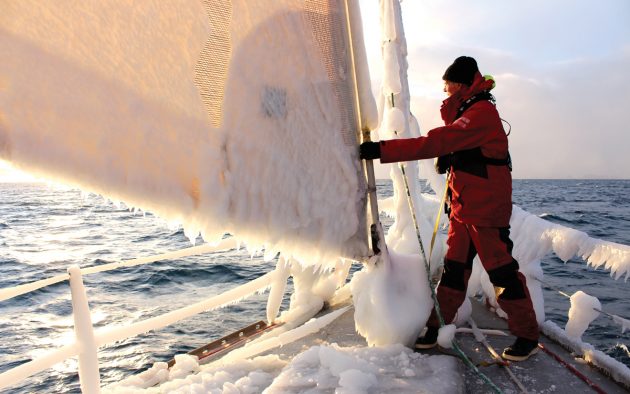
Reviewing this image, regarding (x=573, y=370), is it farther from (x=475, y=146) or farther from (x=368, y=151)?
(x=368, y=151)

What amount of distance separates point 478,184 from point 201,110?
1.90 metres

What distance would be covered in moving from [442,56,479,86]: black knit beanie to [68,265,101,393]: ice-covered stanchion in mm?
2509

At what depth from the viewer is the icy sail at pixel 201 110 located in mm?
1356

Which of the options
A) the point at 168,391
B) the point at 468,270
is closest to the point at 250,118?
the point at 168,391

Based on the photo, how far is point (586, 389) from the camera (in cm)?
270

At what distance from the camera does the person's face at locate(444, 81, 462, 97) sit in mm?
2982

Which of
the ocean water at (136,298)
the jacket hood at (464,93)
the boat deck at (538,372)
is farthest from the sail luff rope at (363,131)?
the ocean water at (136,298)

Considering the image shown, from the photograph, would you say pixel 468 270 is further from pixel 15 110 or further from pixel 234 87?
pixel 15 110

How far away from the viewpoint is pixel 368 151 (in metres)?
2.55

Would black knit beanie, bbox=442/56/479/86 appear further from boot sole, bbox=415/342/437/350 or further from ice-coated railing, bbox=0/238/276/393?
ice-coated railing, bbox=0/238/276/393

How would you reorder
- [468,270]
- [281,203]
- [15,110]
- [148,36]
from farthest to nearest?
[468,270] < [281,203] < [148,36] < [15,110]

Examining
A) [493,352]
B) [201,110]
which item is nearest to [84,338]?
[201,110]

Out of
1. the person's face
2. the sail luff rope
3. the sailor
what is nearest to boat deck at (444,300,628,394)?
the sailor

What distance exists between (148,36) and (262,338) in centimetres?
270
